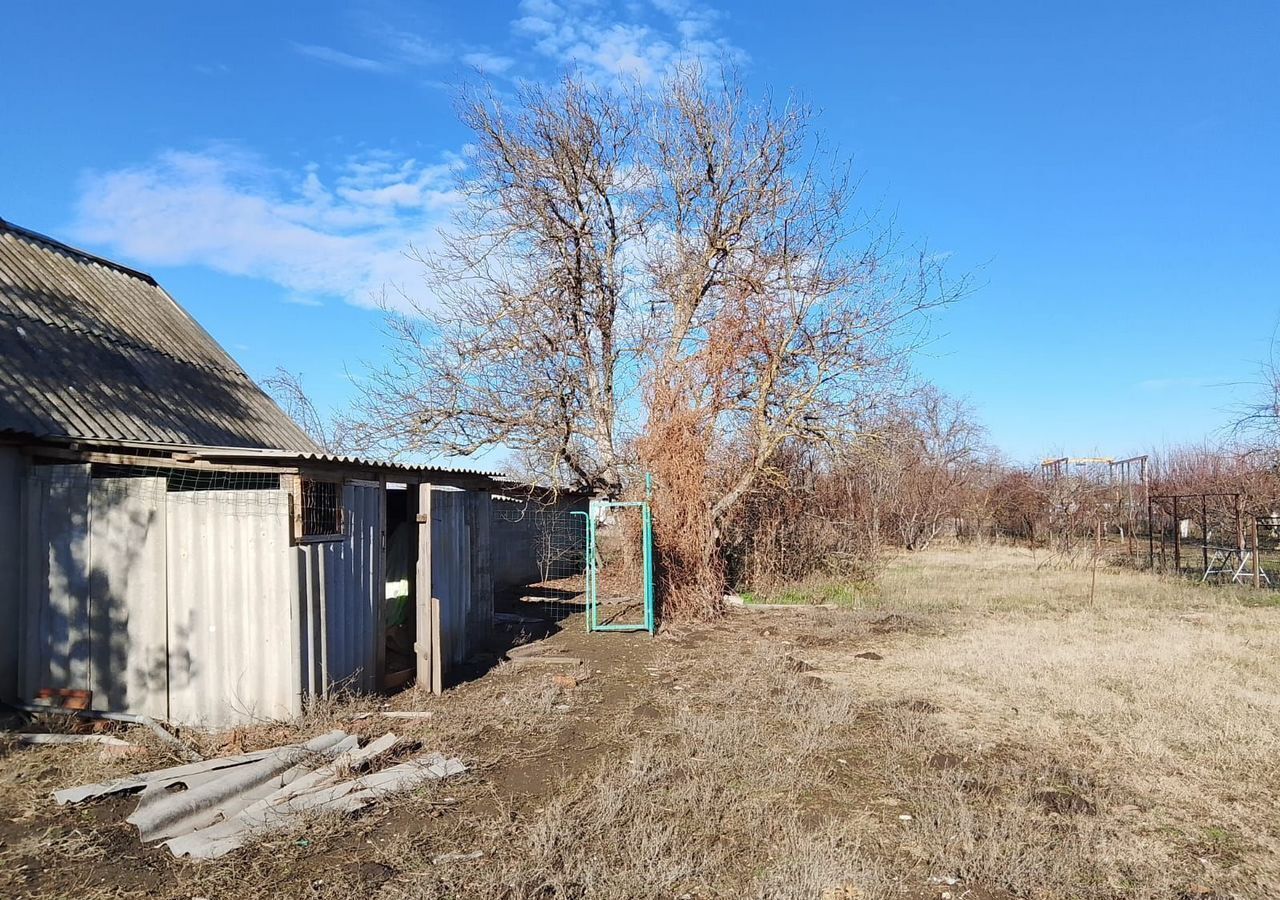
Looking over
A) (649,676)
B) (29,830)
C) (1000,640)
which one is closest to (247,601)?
(29,830)

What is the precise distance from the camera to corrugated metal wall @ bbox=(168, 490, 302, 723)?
6336 mm

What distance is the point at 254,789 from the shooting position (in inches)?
198

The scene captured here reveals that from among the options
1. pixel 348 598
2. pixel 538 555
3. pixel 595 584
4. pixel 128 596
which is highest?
pixel 128 596

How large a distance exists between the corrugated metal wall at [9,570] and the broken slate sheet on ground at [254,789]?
2.42 m

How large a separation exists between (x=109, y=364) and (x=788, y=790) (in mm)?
9313

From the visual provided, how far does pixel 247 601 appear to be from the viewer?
20.9 ft

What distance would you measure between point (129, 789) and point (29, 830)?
55 centimetres

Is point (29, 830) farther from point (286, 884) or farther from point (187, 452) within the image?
point (187, 452)

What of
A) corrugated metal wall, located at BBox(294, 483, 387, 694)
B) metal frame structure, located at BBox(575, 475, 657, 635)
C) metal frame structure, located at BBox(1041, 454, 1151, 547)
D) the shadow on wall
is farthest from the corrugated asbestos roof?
metal frame structure, located at BBox(1041, 454, 1151, 547)

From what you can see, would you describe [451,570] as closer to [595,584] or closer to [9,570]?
[595,584]

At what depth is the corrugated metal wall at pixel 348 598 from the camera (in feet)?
21.3

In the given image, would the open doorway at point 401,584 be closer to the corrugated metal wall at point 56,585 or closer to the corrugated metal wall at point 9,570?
the corrugated metal wall at point 56,585

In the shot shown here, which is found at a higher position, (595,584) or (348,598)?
(348,598)

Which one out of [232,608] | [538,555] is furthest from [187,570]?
[538,555]
